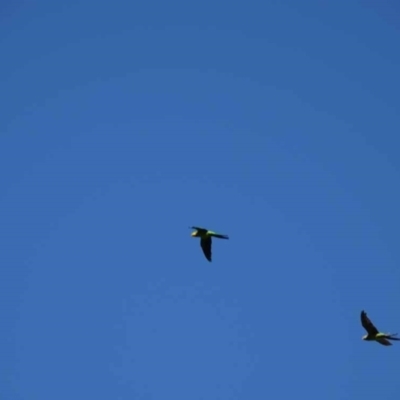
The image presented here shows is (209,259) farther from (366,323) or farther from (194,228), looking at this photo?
(366,323)

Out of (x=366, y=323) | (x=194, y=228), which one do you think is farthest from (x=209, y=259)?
(x=366, y=323)

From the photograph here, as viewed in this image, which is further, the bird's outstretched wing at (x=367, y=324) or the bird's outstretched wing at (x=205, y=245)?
the bird's outstretched wing at (x=205, y=245)

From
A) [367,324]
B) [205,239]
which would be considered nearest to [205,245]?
[205,239]

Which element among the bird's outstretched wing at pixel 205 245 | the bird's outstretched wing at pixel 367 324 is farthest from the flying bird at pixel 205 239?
the bird's outstretched wing at pixel 367 324

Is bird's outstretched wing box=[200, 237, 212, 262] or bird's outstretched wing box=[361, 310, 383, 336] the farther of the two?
bird's outstretched wing box=[200, 237, 212, 262]

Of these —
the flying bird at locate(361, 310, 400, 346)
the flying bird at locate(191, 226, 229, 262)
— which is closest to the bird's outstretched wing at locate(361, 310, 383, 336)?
the flying bird at locate(361, 310, 400, 346)

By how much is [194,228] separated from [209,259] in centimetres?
253

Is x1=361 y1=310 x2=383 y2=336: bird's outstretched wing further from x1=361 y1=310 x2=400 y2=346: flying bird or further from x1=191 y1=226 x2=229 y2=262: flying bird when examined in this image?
x1=191 y1=226 x2=229 y2=262: flying bird

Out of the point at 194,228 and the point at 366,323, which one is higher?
the point at 194,228

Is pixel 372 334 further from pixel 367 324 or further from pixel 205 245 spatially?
pixel 205 245

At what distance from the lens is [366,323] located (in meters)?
41.3

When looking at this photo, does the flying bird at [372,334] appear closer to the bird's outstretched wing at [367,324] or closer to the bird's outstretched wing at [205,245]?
the bird's outstretched wing at [367,324]

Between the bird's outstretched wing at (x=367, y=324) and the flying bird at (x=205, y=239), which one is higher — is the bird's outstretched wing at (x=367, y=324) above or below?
below

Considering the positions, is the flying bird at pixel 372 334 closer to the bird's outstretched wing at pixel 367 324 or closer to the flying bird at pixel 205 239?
the bird's outstretched wing at pixel 367 324
